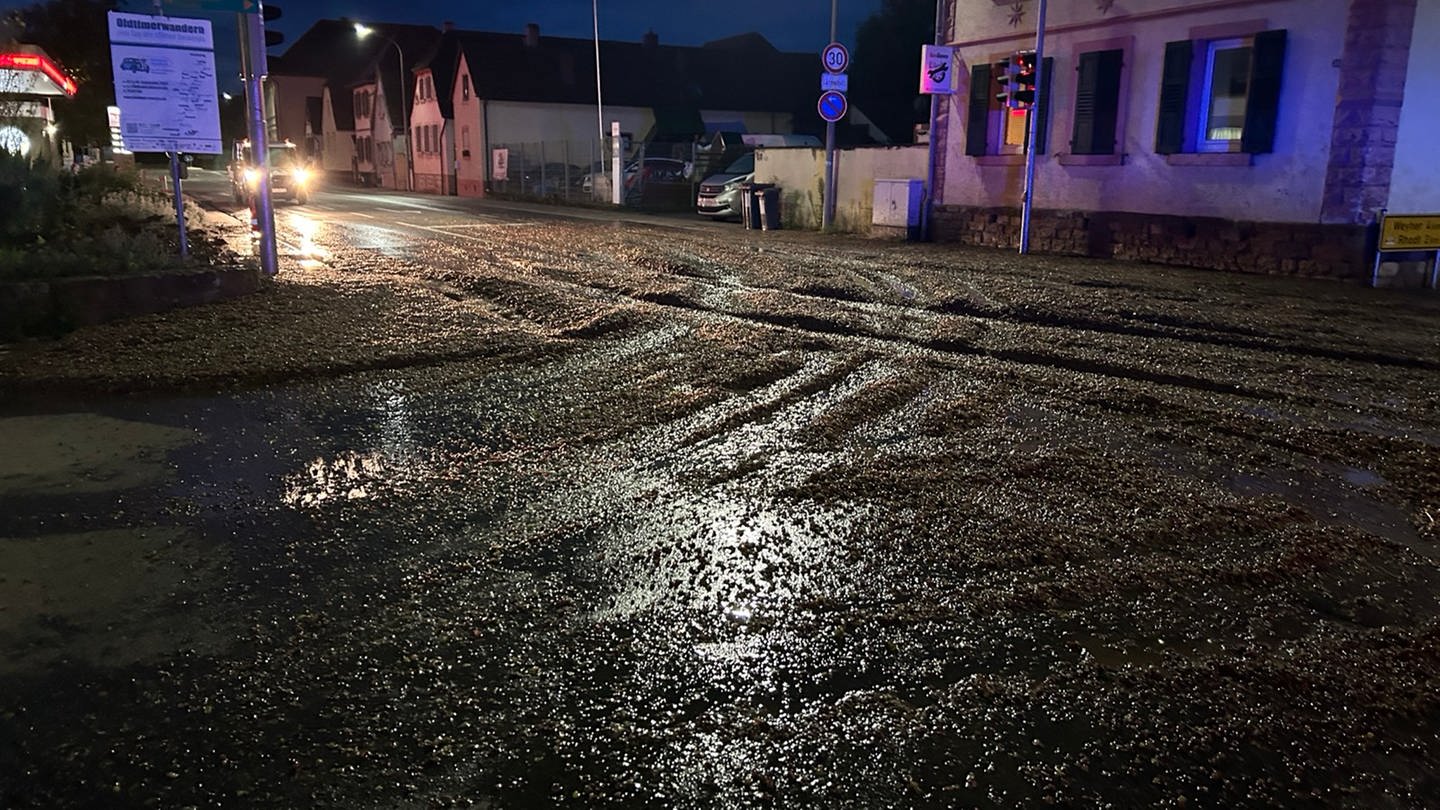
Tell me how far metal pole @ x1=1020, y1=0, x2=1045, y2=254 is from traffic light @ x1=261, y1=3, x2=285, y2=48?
42.8ft

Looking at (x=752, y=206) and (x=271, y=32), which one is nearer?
(x=271, y=32)

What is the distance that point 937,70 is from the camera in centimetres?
2164

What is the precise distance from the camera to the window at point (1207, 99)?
16812mm

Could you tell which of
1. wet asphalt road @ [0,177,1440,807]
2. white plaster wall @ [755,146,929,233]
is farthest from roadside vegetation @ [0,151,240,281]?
white plaster wall @ [755,146,929,233]

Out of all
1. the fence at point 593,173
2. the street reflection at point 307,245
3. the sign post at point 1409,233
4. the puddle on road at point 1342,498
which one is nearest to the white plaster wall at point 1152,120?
the sign post at point 1409,233

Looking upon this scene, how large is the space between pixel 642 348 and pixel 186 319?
474cm

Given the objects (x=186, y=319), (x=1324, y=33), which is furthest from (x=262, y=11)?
(x=1324, y=33)

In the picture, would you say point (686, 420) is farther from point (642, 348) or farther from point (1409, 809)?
point (1409, 809)

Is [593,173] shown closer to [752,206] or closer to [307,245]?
[752,206]

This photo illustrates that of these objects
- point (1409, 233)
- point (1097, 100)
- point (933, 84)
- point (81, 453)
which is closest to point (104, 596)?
point (81, 453)

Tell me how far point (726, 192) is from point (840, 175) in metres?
5.99

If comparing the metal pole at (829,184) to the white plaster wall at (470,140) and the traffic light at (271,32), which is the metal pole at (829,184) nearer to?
the traffic light at (271,32)

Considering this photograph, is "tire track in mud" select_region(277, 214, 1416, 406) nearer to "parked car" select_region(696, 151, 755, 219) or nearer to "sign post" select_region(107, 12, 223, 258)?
"sign post" select_region(107, 12, 223, 258)

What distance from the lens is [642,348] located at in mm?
9016
